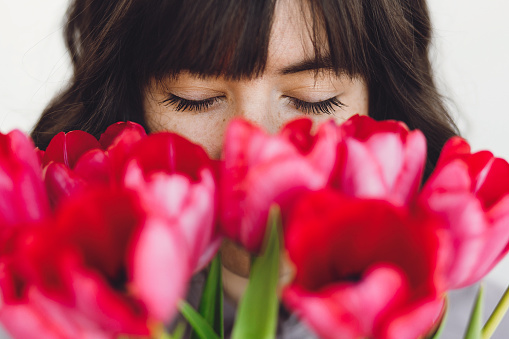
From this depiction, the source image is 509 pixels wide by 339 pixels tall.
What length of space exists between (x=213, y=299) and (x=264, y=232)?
9 cm

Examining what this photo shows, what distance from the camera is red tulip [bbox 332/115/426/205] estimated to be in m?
0.22

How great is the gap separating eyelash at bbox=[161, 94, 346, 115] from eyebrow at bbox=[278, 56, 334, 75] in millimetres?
32

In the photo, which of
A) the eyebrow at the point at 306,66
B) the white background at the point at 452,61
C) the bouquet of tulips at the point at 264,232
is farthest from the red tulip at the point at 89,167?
the white background at the point at 452,61

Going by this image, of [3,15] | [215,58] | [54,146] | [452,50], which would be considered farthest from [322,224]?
[3,15]

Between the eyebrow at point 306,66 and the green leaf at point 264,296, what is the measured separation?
0.31m

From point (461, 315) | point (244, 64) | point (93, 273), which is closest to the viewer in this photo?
point (93, 273)

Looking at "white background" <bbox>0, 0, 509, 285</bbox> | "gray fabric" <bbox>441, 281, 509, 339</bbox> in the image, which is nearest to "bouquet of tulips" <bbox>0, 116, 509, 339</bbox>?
"gray fabric" <bbox>441, 281, 509, 339</bbox>

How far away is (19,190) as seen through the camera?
0.23 m

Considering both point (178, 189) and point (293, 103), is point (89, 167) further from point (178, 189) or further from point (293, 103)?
point (293, 103)

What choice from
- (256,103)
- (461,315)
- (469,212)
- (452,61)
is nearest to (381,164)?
(469,212)

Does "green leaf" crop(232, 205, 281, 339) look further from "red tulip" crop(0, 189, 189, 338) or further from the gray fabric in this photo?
the gray fabric

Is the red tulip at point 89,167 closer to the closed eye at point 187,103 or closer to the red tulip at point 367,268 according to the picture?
the red tulip at point 367,268

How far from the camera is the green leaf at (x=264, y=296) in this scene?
0.21m

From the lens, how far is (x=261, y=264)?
213mm
